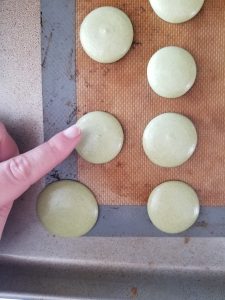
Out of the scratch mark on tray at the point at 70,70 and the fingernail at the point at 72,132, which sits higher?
the scratch mark on tray at the point at 70,70

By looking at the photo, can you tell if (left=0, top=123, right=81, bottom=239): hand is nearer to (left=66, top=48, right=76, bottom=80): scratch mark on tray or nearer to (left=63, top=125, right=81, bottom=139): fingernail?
(left=63, top=125, right=81, bottom=139): fingernail

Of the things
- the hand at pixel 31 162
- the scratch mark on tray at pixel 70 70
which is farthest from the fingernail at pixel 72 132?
the scratch mark on tray at pixel 70 70

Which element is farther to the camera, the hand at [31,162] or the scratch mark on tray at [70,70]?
the scratch mark on tray at [70,70]

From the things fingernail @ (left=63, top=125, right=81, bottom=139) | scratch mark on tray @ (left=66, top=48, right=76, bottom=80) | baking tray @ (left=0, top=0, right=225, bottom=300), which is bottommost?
baking tray @ (left=0, top=0, right=225, bottom=300)

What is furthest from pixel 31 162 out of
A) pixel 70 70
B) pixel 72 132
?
pixel 70 70

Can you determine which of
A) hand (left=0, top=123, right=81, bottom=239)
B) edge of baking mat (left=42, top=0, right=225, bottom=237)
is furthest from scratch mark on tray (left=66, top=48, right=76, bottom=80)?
hand (left=0, top=123, right=81, bottom=239)

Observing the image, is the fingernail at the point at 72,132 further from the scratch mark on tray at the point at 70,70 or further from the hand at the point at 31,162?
the scratch mark on tray at the point at 70,70
